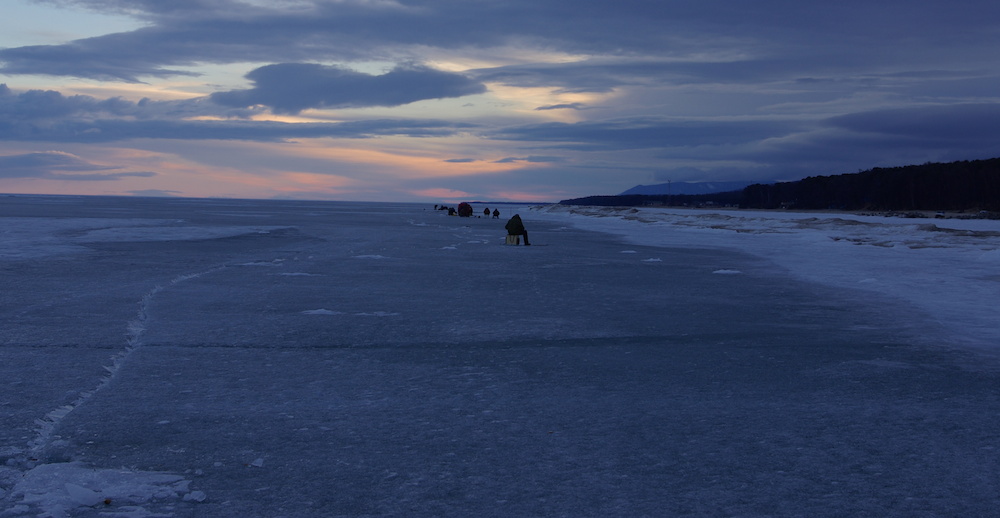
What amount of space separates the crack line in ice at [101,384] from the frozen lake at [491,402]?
3cm

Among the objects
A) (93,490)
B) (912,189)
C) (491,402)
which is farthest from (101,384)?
(912,189)

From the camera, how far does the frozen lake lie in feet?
14.4

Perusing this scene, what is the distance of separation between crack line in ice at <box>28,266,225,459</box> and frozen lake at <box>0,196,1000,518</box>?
35mm

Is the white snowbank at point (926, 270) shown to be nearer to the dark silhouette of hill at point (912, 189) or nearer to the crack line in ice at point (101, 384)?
the crack line in ice at point (101, 384)

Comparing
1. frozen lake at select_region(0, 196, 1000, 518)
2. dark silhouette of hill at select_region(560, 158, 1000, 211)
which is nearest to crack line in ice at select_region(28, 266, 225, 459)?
frozen lake at select_region(0, 196, 1000, 518)

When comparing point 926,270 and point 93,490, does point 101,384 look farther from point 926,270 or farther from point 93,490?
point 926,270

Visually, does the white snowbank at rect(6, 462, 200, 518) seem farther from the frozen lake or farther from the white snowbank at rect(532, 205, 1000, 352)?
the white snowbank at rect(532, 205, 1000, 352)

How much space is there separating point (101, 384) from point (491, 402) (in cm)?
338

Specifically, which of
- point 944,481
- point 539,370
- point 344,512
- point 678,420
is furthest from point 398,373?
point 944,481

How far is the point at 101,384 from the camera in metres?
6.84

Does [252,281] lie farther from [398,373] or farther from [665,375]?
[665,375]

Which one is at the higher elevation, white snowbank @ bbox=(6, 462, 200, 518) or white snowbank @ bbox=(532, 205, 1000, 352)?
white snowbank @ bbox=(532, 205, 1000, 352)

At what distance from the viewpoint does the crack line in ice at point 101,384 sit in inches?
205

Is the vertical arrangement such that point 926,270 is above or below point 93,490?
above
